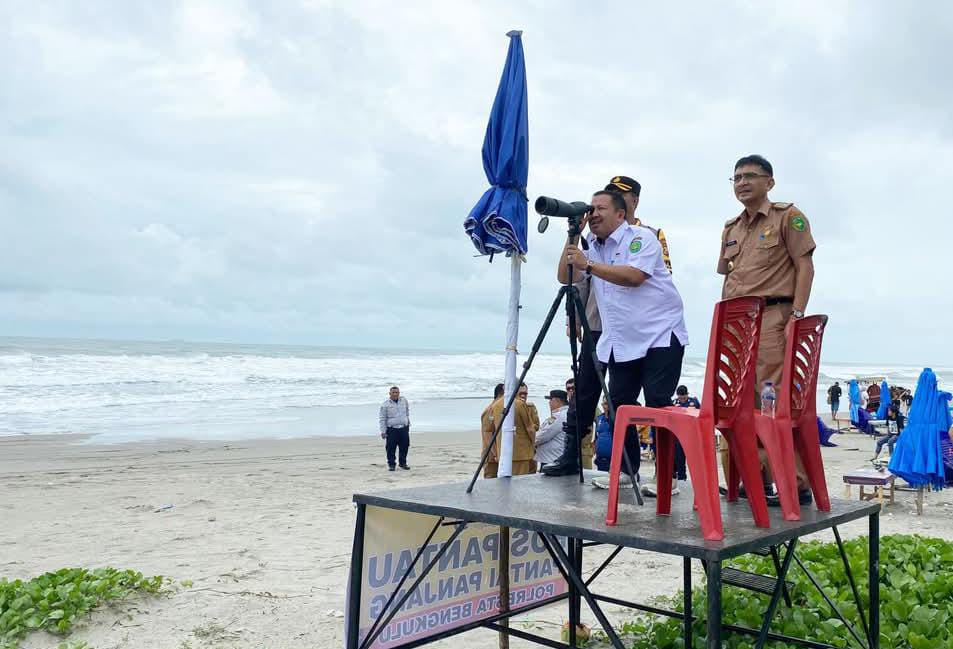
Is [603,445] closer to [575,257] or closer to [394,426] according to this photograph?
[394,426]

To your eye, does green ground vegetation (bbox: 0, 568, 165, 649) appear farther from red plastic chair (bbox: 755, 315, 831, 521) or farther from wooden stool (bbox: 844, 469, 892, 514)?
wooden stool (bbox: 844, 469, 892, 514)

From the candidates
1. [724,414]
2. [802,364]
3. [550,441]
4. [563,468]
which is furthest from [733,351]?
[550,441]

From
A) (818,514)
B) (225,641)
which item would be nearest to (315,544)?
(225,641)

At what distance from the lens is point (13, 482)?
39.5 feet

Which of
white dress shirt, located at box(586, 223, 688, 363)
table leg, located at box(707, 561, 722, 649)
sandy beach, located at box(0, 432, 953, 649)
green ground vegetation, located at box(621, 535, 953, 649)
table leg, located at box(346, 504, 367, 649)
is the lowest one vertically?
sandy beach, located at box(0, 432, 953, 649)

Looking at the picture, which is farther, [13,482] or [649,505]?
[13,482]

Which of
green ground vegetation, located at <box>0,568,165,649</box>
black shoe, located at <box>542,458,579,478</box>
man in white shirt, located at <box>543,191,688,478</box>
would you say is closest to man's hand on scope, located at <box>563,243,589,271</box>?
man in white shirt, located at <box>543,191,688,478</box>

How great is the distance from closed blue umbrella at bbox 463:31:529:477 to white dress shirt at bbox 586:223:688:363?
30.1 inches

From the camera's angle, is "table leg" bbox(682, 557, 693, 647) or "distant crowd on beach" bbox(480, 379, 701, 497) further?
"distant crowd on beach" bbox(480, 379, 701, 497)

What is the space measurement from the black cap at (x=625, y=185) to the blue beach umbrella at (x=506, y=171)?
580 mm

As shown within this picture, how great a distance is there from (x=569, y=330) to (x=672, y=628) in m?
2.10

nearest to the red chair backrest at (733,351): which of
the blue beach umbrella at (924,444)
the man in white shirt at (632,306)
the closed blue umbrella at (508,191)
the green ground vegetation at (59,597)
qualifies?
the man in white shirt at (632,306)

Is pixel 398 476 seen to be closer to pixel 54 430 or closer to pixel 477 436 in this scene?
pixel 477 436

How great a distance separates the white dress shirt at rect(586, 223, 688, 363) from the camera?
12.2 feet
